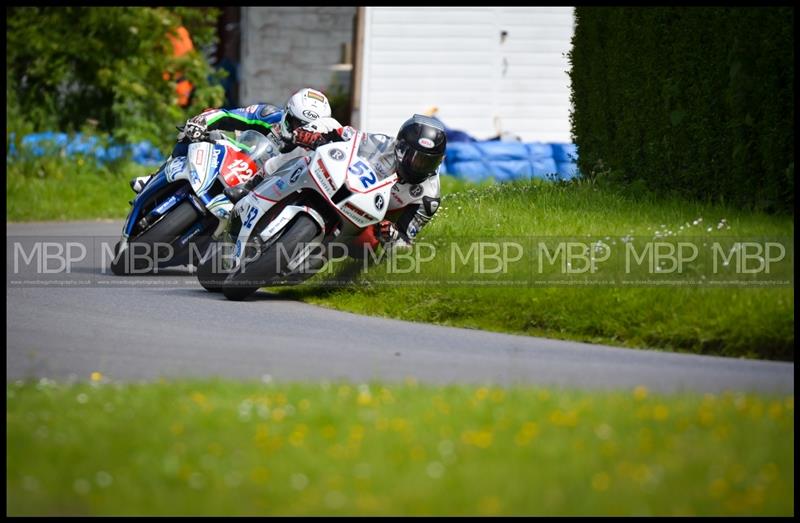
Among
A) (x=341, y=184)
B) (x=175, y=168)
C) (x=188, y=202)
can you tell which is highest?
(x=341, y=184)

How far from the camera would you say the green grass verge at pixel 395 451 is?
5.02 metres

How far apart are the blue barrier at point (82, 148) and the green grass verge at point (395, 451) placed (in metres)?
15.2

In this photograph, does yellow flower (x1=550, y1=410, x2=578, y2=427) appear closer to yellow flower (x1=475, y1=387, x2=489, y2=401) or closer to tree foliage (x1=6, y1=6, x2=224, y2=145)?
yellow flower (x1=475, y1=387, x2=489, y2=401)

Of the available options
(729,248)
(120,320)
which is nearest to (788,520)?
(729,248)

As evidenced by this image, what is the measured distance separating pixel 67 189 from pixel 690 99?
461 inches

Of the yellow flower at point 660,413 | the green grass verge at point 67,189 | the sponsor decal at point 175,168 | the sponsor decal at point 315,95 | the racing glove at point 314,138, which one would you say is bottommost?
the green grass verge at point 67,189

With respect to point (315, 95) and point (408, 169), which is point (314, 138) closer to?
point (315, 95)

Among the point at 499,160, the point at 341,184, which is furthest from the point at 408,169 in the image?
the point at 499,160

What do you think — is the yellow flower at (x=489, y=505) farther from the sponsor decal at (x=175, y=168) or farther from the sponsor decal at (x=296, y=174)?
the sponsor decal at (x=175, y=168)

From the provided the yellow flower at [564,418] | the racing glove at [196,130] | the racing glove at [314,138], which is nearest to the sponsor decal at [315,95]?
the racing glove at [314,138]

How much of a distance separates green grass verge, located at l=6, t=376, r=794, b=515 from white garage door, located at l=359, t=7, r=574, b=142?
18434 millimetres

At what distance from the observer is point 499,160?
21516 mm

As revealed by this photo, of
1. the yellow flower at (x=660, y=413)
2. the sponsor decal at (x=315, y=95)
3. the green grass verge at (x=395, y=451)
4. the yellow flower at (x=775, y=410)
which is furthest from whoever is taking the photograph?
the sponsor decal at (x=315, y=95)

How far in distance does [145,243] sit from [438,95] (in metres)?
12.9
